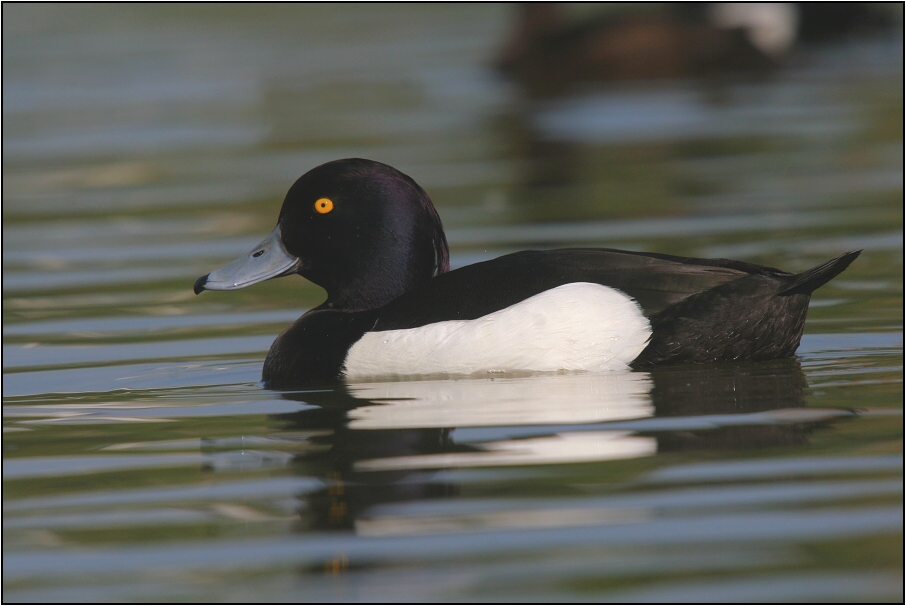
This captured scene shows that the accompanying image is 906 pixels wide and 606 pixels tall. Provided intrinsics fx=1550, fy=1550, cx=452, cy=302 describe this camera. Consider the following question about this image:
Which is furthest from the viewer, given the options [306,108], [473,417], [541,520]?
[306,108]

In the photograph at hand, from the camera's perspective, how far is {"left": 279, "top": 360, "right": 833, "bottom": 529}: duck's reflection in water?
14.7 ft

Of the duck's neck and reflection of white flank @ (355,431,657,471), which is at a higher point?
the duck's neck

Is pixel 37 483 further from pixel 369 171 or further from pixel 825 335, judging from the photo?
pixel 825 335

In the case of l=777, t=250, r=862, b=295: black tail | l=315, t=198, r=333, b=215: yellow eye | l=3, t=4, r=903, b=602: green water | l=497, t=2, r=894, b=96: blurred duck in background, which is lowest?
l=3, t=4, r=903, b=602: green water

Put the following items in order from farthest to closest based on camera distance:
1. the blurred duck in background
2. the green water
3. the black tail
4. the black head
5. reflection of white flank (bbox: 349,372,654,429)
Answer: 1. the blurred duck in background
2. the black head
3. the black tail
4. reflection of white flank (bbox: 349,372,654,429)
5. the green water

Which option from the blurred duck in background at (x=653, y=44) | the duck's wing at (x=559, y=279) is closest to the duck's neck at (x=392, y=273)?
the duck's wing at (x=559, y=279)

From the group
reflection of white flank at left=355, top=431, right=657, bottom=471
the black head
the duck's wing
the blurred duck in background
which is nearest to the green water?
reflection of white flank at left=355, top=431, right=657, bottom=471

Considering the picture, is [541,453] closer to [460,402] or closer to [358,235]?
[460,402]

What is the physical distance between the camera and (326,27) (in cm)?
2555

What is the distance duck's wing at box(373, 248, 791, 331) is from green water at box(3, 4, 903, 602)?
27 cm

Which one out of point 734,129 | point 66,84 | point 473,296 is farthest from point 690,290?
point 66,84

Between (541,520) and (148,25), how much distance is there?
22.1 meters

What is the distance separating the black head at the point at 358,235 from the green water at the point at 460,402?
499 mm

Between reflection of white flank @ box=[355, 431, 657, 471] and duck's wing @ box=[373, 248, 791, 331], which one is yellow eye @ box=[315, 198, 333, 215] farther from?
reflection of white flank @ box=[355, 431, 657, 471]
